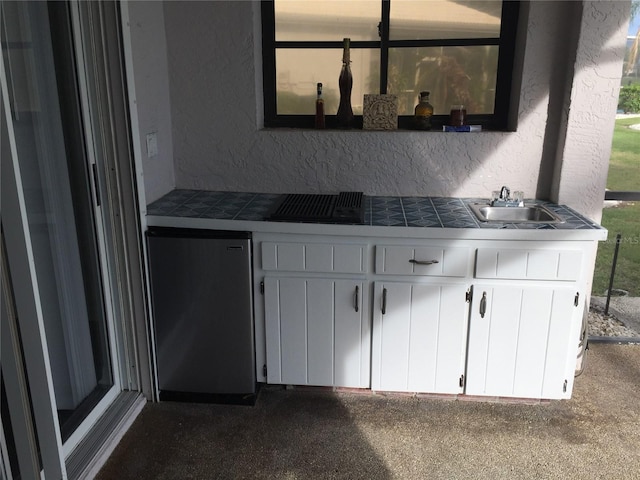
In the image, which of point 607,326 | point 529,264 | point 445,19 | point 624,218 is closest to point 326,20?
point 445,19

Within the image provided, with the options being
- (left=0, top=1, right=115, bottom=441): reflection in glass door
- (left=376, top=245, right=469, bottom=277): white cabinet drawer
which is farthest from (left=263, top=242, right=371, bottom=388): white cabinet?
(left=0, top=1, right=115, bottom=441): reflection in glass door

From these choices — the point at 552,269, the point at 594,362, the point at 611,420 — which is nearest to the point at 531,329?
the point at 552,269

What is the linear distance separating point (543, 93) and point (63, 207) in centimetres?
223

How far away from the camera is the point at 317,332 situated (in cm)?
254

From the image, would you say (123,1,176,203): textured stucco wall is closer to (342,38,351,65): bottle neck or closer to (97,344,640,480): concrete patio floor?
(342,38,351,65): bottle neck

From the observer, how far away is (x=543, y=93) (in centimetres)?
271

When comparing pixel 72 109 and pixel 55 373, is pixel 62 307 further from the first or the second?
pixel 72 109

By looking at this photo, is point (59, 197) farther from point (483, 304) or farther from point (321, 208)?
point (483, 304)

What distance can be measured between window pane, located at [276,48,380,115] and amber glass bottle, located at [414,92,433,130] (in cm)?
25

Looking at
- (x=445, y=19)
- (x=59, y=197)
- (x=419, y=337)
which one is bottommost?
(x=419, y=337)

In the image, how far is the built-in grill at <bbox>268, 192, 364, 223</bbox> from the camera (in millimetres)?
2420

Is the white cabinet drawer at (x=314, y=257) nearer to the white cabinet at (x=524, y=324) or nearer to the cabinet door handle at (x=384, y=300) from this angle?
the cabinet door handle at (x=384, y=300)

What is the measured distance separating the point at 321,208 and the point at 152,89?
40.1 inches

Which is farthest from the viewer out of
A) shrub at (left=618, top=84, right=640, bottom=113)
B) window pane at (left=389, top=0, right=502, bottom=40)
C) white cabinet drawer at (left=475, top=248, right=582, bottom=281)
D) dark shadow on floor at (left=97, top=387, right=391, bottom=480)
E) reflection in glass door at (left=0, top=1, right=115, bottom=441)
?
shrub at (left=618, top=84, right=640, bottom=113)
